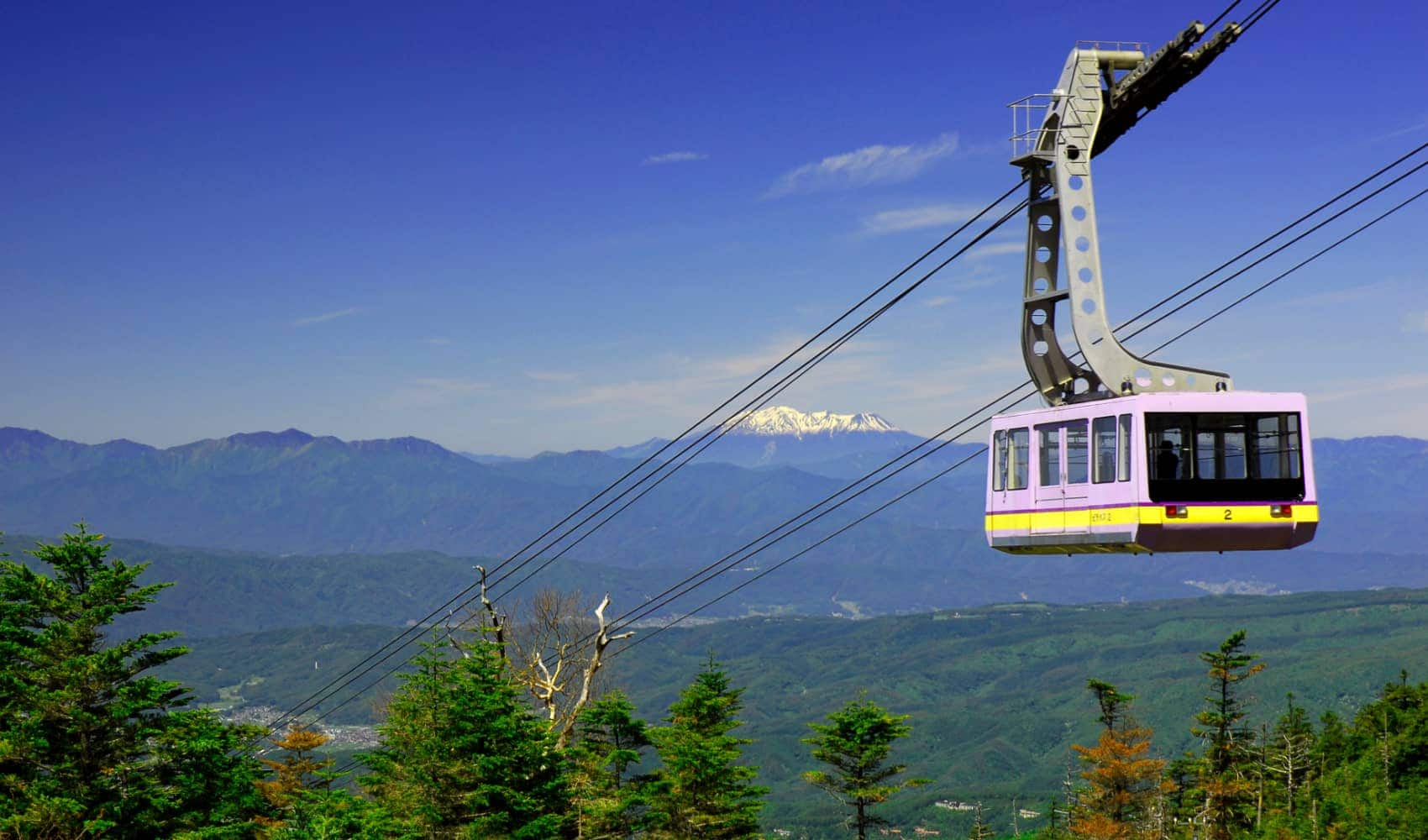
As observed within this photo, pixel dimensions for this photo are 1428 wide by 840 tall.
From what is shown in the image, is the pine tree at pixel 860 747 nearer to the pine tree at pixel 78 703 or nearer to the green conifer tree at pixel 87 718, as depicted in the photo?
the green conifer tree at pixel 87 718

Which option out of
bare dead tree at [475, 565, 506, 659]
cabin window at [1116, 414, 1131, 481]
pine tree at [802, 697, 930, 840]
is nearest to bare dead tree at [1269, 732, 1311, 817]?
pine tree at [802, 697, 930, 840]

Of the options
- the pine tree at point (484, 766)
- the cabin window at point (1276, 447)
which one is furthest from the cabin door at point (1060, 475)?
the pine tree at point (484, 766)

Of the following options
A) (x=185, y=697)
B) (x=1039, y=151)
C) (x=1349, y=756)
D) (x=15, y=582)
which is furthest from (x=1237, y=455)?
(x=1349, y=756)

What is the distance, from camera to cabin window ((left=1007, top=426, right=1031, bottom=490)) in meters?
24.4

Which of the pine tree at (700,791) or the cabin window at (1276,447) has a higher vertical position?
the cabin window at (1276,447)

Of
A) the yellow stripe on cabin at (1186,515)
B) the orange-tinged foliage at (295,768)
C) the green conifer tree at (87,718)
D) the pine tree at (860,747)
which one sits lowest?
the orange-tinged foliage at (295,768)

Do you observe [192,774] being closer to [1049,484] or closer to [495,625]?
[495,625]

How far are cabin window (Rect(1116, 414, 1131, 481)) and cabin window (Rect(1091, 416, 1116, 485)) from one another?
185 mm

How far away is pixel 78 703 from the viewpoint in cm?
A: 3897

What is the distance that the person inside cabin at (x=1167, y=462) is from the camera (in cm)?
2198

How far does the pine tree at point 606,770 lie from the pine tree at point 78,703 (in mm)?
18855

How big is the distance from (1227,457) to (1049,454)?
3.23m

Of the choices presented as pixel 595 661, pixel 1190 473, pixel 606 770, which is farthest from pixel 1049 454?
pixel 606 770

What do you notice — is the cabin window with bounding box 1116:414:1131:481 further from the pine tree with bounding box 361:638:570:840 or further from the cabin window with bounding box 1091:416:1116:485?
the pine tree with bounding box 361:638:570:840
